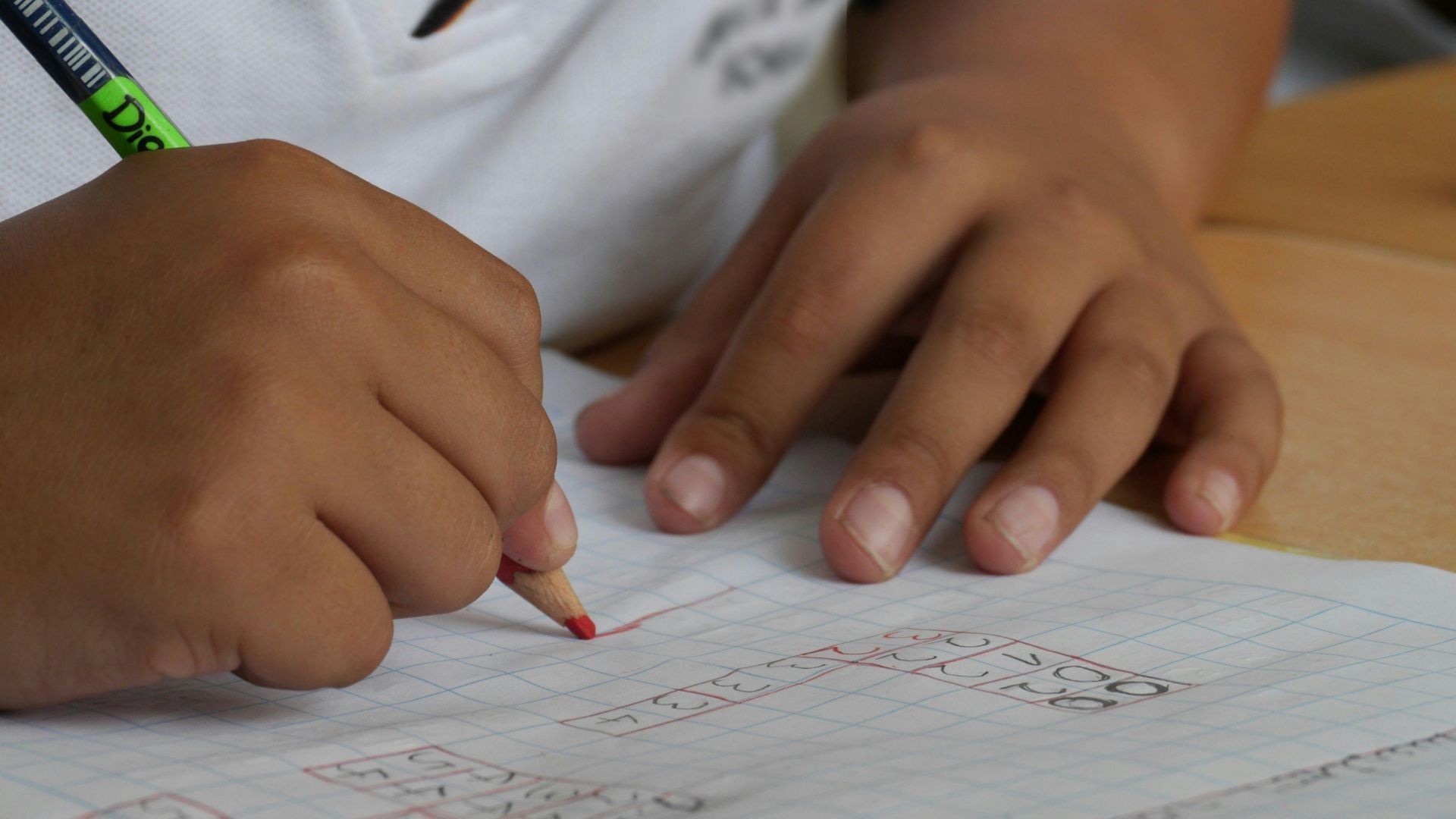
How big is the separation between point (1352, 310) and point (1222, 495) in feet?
0.85

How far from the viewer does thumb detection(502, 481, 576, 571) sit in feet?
1.14

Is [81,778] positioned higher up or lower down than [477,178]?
lower down

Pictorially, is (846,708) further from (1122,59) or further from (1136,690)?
(1122,59)

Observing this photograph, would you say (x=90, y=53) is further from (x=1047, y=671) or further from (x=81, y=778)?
(x=1047, y=671)

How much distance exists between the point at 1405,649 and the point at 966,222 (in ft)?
0.78

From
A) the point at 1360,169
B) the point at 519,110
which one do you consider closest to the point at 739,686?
the point at 519,110

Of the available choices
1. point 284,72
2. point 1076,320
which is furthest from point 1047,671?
point 284,72

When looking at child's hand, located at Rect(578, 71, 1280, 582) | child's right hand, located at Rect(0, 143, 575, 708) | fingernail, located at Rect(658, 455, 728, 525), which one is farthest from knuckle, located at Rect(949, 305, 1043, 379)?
child's right hand, located at Rect(0, 143, 575, 708)

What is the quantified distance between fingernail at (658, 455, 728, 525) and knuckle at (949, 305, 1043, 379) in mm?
103

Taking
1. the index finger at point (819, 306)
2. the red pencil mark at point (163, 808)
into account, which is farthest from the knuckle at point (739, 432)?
the red pencil mark at point (163, 808)

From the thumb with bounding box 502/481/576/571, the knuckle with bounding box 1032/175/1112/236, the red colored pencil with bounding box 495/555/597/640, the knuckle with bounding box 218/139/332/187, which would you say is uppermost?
the knuckle with bounding box 1032/175/1112/236

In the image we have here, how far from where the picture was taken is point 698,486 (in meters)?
0.44

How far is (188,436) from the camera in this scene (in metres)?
0.28

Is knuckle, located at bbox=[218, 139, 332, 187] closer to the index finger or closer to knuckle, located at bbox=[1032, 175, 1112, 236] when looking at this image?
the index finger
